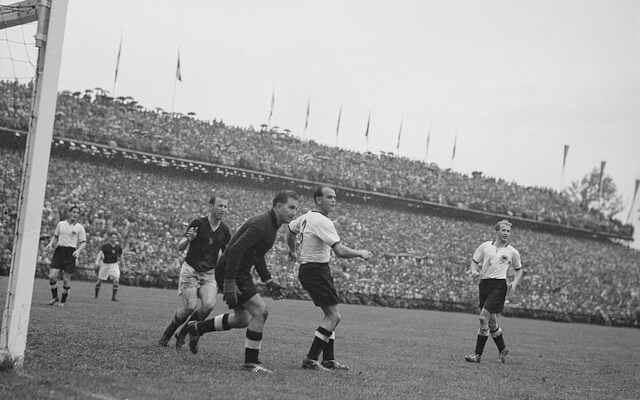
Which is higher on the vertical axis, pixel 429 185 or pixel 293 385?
pixel 429 185

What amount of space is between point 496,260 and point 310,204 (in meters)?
32.3

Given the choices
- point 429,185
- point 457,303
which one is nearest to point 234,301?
point 457,303

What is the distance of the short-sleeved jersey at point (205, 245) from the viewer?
32.8 ft

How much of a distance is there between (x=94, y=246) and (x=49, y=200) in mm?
4154

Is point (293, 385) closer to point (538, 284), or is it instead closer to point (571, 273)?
point (538, 284)

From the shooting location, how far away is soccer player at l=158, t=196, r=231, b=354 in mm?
9867

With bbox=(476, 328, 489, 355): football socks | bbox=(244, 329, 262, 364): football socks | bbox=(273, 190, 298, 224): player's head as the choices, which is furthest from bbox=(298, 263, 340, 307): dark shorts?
bbox=(476, 328, 489, 355): football socks

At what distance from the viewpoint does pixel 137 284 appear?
31312 mm

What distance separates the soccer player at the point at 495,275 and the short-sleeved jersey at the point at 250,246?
5599 millimetres

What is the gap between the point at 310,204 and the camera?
44.9m

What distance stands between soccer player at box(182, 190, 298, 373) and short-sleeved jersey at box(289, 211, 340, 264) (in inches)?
17.1

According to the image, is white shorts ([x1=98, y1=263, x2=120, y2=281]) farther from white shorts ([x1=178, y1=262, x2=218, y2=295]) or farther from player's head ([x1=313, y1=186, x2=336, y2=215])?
player's head ([x1=313, y1=186, x2=336, y2=215])

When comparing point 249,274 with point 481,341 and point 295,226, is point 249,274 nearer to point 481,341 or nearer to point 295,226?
point 295,226

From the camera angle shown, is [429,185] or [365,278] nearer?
[365,278]
